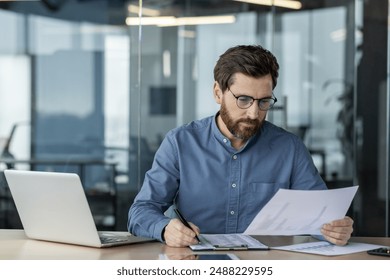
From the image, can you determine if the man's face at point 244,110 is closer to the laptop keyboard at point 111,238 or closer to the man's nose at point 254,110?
the man's nose at point 254,110

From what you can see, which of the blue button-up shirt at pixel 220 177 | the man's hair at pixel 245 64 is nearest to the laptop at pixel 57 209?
the blue button-up shirt at pixel 220 177

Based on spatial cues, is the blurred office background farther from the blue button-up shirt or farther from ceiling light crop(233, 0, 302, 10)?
the blue button-up shirt

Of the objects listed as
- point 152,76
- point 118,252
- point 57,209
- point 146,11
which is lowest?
point 118,252

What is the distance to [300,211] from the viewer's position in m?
2.87

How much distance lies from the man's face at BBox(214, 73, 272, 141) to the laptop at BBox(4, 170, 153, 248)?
59 centimetres

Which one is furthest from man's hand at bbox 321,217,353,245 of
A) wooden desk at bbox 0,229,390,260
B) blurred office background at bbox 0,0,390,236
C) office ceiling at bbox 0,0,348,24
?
office ceiling at bbox 0,0,348,24

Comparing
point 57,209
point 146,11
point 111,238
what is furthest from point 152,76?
point 57,209

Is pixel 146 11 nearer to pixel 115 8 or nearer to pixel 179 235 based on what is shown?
pixel 115 8

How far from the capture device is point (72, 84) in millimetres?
6430

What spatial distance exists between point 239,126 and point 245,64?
24 cm

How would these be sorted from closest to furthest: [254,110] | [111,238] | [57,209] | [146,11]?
1. [57,209]
2. [111,238]
3. [254,110]
4. [146,11]

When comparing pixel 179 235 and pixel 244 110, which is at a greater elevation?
pixel 244 110

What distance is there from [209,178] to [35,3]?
357cm
